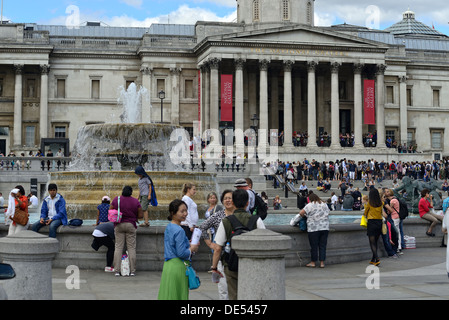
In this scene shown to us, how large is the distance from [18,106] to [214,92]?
54.2 feet

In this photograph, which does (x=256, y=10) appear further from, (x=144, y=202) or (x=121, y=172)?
(x=144, y=202)

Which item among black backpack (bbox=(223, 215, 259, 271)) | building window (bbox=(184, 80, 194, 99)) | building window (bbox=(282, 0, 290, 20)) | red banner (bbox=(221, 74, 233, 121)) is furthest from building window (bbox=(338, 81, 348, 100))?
black backpack (bbox=(223, 215, 259, 271))

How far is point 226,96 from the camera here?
5472 centimetres

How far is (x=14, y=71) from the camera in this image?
188 ft

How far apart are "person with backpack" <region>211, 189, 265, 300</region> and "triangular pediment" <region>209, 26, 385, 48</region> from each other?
45.8 m

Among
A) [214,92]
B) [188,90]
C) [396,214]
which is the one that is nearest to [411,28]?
[188,90]

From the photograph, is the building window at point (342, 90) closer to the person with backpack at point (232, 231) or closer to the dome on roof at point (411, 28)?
the dome on roof at point (411, 28)

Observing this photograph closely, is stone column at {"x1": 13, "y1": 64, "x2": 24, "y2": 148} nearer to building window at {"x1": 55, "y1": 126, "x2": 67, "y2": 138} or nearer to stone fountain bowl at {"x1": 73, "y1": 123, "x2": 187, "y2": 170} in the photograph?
building window at {"x1": 55, "y1": 126, "x2": 67, "y2": 138}

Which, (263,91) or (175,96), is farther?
(175,96)

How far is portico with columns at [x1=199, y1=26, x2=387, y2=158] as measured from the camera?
54719mm

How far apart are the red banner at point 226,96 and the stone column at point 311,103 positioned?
660 centimetres

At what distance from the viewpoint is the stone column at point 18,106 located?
5612cm

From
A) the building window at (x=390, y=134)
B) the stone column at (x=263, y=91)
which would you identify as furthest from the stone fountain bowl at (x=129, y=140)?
the building window at (x=390, y=134)
